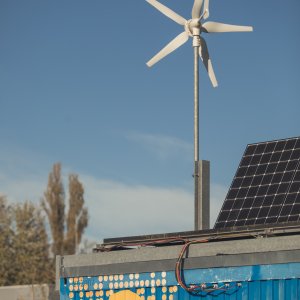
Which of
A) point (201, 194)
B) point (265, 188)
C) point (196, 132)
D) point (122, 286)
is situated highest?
point (196, 132)

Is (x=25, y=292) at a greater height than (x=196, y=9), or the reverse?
(x=196, y=9)

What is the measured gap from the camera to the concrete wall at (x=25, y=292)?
5672cm

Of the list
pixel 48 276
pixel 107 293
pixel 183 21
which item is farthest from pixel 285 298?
pixel 48 276

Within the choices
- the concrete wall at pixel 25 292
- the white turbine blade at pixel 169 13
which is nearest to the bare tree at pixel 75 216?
the concrete wall at pixel 25 292

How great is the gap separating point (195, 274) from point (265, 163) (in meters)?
5.51

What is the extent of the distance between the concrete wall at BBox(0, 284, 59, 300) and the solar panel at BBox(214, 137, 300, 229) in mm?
31368

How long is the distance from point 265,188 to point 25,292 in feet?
111

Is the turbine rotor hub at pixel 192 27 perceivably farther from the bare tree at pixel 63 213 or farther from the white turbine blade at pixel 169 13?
the bare tree at pixel 63 213

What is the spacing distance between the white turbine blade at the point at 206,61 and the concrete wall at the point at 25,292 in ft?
78.4

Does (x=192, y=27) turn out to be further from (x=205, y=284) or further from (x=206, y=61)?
(x=205, y=284)

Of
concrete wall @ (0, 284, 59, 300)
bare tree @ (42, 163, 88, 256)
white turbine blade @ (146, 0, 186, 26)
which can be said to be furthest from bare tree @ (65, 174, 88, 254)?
white turbine blade @ (146, 0, 186, 26)

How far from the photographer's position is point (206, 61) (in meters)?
36.9

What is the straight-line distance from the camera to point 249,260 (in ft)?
71.5

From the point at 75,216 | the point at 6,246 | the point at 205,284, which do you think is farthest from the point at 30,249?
the point at 205,284
